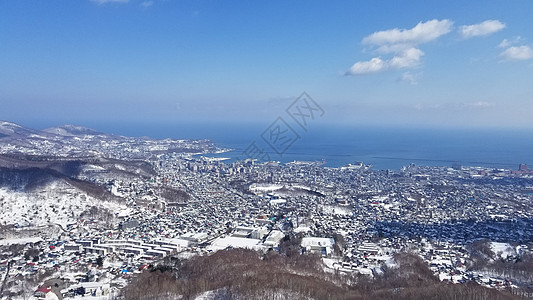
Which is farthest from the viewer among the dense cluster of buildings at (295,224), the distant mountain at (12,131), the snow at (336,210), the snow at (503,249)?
the distant mountain at (12,131)

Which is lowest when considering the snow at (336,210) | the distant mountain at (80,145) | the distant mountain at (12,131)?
the snow at (336,210)

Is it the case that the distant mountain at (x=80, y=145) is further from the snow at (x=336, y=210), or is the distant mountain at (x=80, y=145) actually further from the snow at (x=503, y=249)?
the snow at (x=503, y=249)

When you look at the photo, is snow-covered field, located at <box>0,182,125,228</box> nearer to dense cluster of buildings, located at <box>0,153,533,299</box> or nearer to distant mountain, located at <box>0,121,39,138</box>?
dense cluster of buildings, located at <box>0,153,533,299</box>

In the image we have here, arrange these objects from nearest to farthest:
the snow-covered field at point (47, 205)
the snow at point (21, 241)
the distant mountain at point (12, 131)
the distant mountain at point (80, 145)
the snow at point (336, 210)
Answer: the snow at point (21, 241), the snow-covered field at point (47, 205), the snow at point (336, 210), the distant mountain at point (80, 145), the distant mountain at point (12, 131)

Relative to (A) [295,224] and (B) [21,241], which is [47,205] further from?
(A) [295,224]

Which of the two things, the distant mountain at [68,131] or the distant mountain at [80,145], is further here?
the distant mountain at [68,131]

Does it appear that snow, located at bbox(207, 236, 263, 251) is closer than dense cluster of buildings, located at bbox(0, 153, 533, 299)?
No

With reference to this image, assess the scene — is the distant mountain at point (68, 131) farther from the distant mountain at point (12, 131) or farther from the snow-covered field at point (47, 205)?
the snow-covered field at point (47, 205)

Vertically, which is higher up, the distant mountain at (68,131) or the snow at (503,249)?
the distant mountain at (68,131)

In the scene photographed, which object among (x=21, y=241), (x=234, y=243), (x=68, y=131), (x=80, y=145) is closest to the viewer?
(x=21, y=241)

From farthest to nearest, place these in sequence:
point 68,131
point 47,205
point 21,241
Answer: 1. point 68,131
2. point 47,205
3. point 21,241

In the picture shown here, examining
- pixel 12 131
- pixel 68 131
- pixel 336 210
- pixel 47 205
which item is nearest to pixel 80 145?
pixel 12 131

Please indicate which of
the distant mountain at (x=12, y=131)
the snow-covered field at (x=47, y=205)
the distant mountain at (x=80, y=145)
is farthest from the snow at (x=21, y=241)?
the distant mountain at (x=12, y=131)

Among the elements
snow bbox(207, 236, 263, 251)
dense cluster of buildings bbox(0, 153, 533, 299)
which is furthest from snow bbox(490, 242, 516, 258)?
snow bbox(207, 236, 263, 251)
